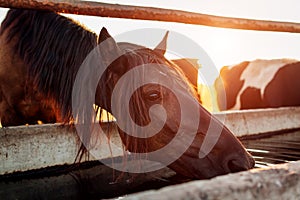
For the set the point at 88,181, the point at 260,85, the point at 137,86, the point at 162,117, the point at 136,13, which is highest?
the point at 136,13

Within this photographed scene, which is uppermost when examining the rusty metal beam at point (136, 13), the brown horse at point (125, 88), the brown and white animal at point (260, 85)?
the rusty metal beam at point (136, 13)

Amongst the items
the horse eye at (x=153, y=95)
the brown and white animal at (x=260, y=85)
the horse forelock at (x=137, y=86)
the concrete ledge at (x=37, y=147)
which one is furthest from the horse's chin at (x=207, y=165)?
the brown and white animal at (x=260, y=85)

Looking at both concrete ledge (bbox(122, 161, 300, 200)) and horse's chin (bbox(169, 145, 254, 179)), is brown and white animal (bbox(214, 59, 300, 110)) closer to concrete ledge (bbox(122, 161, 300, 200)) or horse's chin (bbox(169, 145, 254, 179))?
horse's chin (bbox(169, 145, 254, 179))

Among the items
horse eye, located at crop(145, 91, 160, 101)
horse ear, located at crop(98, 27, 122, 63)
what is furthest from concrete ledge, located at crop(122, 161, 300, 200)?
horse ear, located at crop(98, 27, 122, 63)

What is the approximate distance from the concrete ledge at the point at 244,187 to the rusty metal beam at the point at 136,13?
1.41 m

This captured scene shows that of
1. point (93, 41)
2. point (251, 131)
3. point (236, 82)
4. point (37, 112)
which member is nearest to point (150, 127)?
point (93, 41)

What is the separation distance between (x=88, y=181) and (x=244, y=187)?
142cm

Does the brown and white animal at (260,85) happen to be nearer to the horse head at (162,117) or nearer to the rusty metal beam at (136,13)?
the rusty metal beam at (136,13)

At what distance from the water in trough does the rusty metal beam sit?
0.87 metres

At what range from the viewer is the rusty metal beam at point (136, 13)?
160 cm

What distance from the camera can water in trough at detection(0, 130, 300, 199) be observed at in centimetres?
153

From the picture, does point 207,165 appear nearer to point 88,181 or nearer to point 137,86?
point 137,86

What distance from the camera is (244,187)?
0.45 metres

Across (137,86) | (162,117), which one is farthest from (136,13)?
(162,117)
